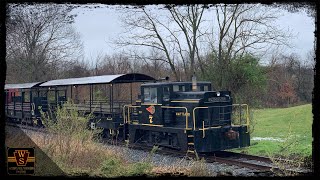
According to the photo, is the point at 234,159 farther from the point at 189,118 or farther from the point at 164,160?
the point at 164,160

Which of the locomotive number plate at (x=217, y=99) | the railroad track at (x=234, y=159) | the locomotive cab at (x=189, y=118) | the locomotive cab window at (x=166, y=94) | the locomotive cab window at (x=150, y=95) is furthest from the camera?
the locomotive cab window at (x=150, y=95)

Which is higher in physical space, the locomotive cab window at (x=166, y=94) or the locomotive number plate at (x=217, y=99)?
the locomotive cab window at (x=166, y=94)

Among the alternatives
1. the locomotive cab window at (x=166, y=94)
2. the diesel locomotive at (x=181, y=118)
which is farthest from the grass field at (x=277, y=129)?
the locomotive cab window at (x=166, y=94)

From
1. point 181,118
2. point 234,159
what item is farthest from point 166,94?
point 234,159

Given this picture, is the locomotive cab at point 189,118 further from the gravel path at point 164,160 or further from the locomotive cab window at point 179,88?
the gravel path at point 164,160

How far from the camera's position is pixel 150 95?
15.6 metres

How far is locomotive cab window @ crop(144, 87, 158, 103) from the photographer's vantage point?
603 inches

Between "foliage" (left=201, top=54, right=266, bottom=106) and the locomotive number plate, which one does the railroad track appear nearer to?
the locomotive number plate

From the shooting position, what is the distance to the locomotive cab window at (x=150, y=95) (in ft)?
50.2

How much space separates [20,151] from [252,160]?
397 inches

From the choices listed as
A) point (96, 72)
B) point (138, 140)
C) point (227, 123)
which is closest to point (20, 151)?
point (227, 123)

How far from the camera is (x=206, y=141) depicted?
13.1m

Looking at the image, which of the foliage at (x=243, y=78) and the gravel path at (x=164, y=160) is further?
the foliage at (x=243, y=78)

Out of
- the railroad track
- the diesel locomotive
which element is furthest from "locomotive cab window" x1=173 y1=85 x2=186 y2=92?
the railroad track
